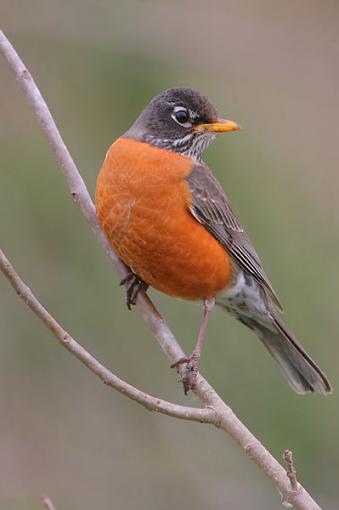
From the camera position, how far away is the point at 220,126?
476cm

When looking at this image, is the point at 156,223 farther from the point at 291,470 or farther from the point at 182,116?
the point at 291,470

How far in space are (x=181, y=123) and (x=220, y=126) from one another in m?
0.22

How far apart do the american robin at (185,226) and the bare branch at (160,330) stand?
0.51ft

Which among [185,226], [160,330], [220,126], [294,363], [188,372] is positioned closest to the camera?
[160,330]

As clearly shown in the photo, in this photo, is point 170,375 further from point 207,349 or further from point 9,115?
point 9,115

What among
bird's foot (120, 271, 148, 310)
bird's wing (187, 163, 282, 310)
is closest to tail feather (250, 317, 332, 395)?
bird's wing (187, 163, 282, 310)

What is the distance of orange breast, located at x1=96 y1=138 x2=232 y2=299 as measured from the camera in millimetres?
4461

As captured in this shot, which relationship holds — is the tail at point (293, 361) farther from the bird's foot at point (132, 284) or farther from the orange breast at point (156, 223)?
the bird's foot at point (132, 284)

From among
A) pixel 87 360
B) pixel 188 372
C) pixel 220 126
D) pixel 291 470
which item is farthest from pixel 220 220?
pixel 291 470

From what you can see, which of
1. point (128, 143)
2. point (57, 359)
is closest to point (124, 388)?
point (128, 143)

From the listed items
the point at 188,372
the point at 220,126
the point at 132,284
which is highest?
the point at 220,126

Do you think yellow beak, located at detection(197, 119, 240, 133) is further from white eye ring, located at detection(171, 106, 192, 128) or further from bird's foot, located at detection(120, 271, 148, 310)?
bird's foot, located at detection(120, 271, 148, 310)

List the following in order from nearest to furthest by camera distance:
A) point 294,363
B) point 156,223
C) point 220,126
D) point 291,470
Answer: point 291,470, point 156,223, point 220,126, point 294,363

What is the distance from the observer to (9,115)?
611 centimetres
